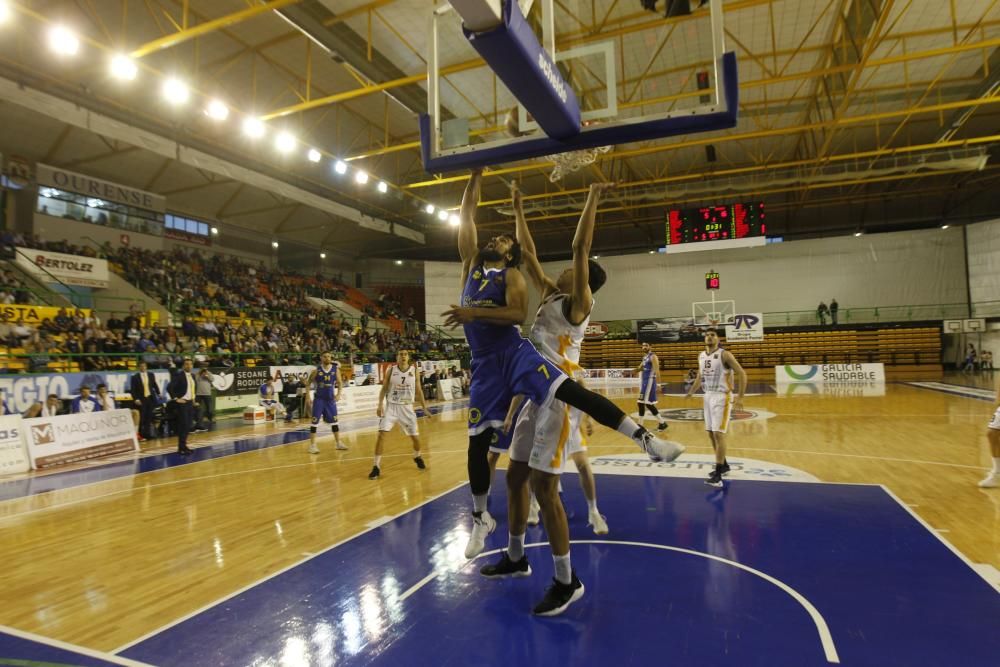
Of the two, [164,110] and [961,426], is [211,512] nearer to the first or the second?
[961,426]

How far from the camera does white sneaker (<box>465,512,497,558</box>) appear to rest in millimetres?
3920

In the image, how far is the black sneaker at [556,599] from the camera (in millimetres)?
3422

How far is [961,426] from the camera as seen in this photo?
11227 mm

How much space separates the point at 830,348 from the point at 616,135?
28.5 metres

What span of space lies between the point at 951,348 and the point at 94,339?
119ft

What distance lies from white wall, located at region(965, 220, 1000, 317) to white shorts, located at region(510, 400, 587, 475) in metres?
31.4

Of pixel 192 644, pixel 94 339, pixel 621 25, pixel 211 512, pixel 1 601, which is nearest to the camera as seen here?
pixel 192 644

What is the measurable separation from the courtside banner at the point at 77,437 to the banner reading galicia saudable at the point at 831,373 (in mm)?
24043

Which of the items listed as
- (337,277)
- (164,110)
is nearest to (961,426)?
(164,110)

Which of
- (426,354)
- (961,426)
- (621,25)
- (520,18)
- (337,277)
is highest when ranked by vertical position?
(621,25)

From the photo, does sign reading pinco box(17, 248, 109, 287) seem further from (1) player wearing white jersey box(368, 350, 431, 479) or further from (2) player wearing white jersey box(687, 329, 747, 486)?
(2) player wearing white jersey box(687, 329, 747, 486)

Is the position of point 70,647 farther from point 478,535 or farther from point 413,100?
point 413,100

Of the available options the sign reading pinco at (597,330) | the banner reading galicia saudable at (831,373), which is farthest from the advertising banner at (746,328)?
the sign reading pinco at (597,330)

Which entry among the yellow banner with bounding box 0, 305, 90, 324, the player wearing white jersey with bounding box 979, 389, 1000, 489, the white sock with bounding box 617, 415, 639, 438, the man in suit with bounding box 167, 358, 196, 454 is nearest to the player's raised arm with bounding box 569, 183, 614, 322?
the white sock with bounding box 617, 415, 639, 438
